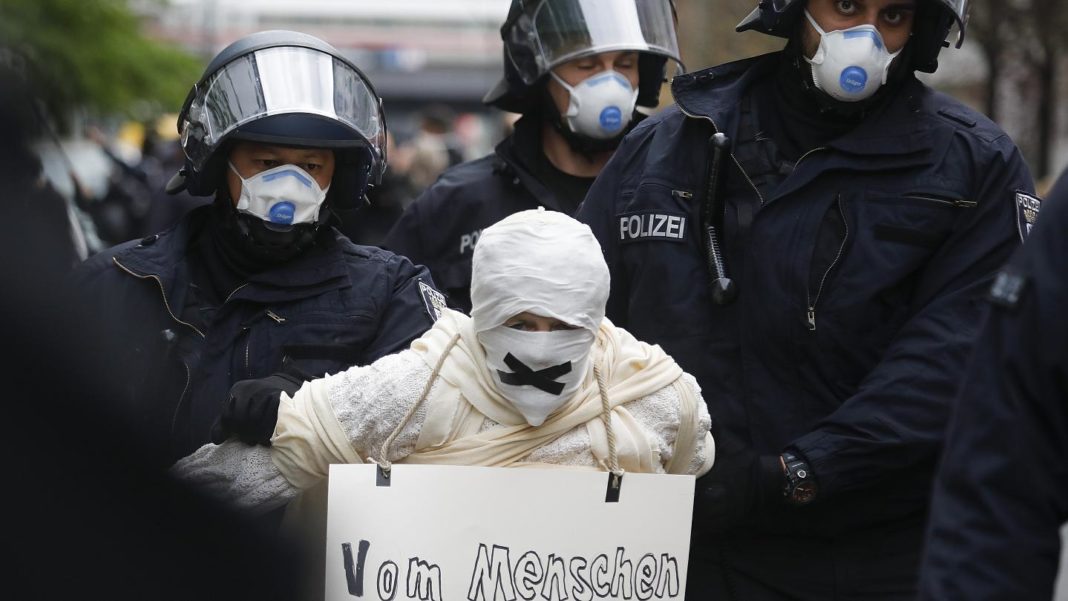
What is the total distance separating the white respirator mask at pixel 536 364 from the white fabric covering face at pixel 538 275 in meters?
0.03

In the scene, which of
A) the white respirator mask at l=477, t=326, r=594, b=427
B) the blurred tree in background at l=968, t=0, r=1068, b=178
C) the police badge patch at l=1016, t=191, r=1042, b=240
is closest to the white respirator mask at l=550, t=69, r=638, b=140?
the police badge patch at l=1016, t=191, r=1042, b=240

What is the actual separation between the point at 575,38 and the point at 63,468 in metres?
3.51

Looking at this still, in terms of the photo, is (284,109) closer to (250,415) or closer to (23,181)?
(250,415)

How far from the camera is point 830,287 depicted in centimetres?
348

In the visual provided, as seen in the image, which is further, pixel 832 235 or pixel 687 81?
pixel 687 81

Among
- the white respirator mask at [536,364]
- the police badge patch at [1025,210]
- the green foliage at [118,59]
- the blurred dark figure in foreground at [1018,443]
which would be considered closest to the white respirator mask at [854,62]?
the police badge patch at [1025,210]

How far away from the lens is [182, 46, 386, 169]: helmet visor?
3865mm

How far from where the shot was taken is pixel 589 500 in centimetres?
308

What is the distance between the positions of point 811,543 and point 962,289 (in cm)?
63

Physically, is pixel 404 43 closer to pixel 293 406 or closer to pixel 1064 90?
pixel 1064 90

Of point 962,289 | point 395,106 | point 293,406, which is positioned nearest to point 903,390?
point 962,289

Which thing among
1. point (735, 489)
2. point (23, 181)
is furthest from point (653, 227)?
point (23, 181)

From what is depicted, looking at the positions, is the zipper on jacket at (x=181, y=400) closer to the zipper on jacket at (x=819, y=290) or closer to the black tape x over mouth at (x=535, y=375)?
the black tape x over mouth at (x=535, y=375)

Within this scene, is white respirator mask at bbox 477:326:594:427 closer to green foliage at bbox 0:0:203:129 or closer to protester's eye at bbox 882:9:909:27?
protester's eye at bbox 882:9:909:27
